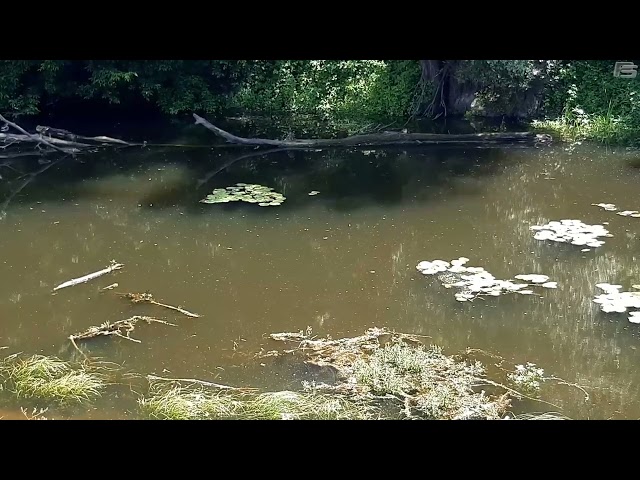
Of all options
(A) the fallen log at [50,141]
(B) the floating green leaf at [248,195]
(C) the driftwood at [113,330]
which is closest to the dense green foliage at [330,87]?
(A) the fallen log at [50,141]

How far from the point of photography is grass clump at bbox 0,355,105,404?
415 cm

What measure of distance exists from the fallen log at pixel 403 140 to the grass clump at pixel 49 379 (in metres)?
5.73

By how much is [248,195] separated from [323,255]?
6.03ft

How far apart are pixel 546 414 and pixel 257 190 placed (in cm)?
454

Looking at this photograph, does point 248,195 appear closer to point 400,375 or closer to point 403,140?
point 403,140

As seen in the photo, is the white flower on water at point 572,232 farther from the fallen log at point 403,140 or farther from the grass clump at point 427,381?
the fallen log at point 403,140

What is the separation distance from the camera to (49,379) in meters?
4.29

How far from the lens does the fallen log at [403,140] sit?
31.7ft

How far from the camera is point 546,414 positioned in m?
3.92

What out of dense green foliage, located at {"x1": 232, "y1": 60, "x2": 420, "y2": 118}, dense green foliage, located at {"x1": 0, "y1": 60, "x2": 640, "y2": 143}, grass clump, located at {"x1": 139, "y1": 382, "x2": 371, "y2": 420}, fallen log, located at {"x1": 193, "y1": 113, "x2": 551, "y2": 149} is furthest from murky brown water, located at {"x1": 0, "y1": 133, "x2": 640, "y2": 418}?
dense green foliage, located at {"x1": 232, "y1": 60, "x2": 420, "y2": 118}

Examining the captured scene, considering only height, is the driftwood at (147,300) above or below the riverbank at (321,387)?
above

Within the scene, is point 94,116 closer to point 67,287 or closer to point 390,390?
point 67,287

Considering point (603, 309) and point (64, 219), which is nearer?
point (603, 309)
